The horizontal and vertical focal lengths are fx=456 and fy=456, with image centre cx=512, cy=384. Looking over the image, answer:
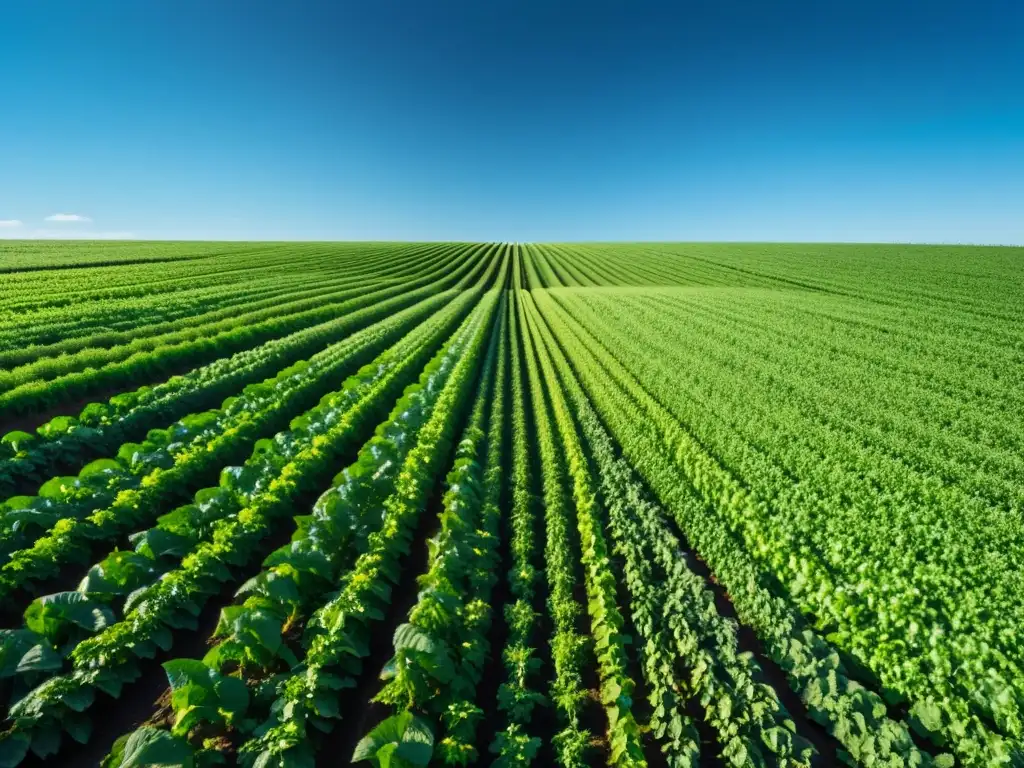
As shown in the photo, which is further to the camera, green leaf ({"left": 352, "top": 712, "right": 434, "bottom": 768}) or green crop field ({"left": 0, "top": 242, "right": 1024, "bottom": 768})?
green crop field ({"left": 0, "top": 242, "right": 1024, "bottom": 768})

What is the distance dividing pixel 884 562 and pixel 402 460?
33.2ft

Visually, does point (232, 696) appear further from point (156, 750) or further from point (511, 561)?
point (511, 561)

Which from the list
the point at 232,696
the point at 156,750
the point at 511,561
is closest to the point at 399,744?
the point at 232,696

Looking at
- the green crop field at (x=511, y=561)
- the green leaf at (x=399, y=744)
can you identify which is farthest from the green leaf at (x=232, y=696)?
the green leaf at (x=399, y=744)

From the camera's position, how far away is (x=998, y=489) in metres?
9.36

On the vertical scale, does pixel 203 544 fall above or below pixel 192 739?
above

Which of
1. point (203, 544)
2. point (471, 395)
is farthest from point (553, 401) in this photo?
point (203, 544)

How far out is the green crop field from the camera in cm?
559

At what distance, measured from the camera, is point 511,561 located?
367 inches

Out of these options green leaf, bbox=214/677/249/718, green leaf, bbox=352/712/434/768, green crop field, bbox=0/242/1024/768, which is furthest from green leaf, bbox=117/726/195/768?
green leaf, bbox=352/712/434/768

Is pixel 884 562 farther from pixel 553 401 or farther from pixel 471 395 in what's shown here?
pixel 471 395

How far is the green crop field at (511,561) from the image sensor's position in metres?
5.59

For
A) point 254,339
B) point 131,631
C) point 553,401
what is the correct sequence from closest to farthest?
point 131,631, point 553,401, point 254,339

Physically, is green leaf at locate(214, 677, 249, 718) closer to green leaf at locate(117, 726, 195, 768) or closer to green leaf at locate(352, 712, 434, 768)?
green leaf at locate(117, 726, 195, 768)
